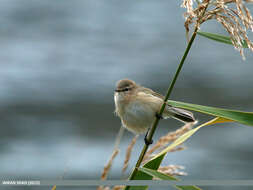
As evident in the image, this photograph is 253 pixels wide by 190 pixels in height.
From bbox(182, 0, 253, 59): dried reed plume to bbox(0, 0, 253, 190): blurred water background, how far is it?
3.52 meters

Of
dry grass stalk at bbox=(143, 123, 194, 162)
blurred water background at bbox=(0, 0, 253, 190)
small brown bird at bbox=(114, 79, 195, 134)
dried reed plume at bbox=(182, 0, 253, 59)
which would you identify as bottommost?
blurred water background at bbox=(0, 0, 253, 190)

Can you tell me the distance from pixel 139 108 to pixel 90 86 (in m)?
4.01

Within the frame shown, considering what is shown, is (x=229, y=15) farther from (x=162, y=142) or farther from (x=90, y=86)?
(x=90, y=86)

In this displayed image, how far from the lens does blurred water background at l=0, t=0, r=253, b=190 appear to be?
20.5 feet

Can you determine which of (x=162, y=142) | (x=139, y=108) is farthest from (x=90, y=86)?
(x=162, y=142)

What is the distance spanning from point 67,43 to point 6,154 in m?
2.99

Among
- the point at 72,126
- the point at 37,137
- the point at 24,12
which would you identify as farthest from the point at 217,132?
the point at 24,12

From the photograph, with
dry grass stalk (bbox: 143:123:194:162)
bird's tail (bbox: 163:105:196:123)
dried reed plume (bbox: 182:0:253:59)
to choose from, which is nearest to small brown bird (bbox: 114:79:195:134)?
bird's tail (bbox: 163:105:196:123)

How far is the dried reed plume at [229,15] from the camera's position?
1.83 metres

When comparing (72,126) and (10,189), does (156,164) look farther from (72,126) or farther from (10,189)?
(72,126)

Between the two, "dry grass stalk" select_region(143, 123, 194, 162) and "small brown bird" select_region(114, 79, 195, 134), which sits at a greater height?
"dry grass stalk" select_region(143, 123, 194, 162)

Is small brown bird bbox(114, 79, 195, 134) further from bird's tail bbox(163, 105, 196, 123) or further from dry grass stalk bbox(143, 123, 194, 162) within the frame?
dry grass stalk bbox(143, 123, 194, 162)

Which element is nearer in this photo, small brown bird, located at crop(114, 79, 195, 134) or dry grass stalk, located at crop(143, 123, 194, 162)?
dry grass stalk, located at crop(143, 123, 194, 162)

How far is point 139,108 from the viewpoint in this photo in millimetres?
3354
